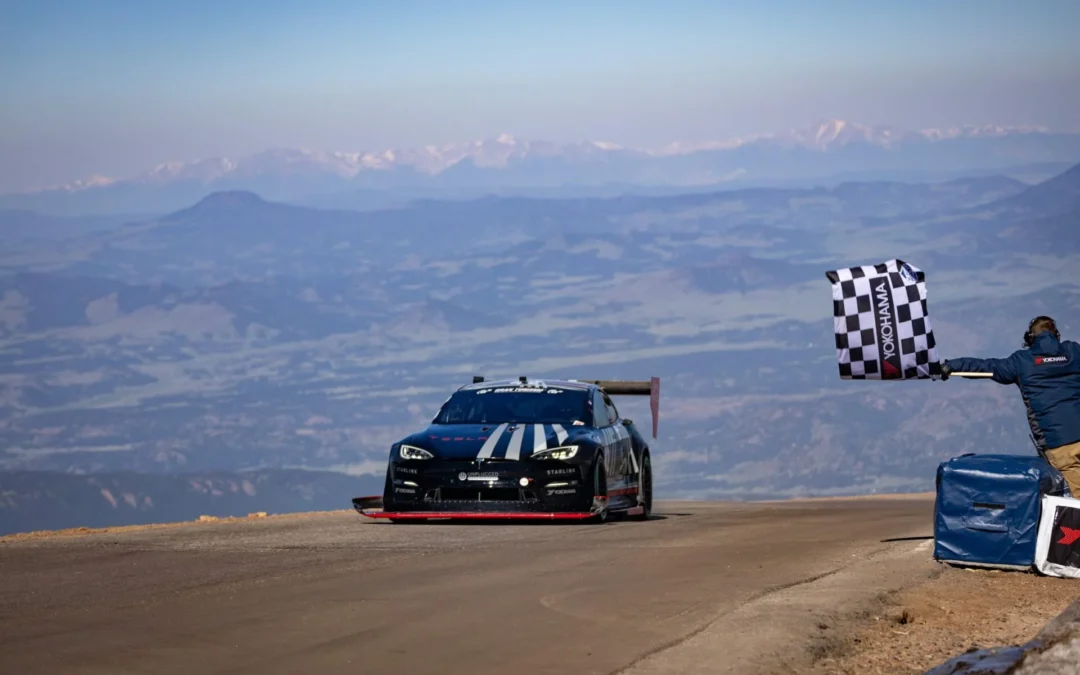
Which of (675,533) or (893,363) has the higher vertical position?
(893,363)

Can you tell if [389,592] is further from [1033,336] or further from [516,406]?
[516,406]

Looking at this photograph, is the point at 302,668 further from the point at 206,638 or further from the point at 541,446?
the point at 541,446

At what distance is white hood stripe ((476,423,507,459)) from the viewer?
16.2 m

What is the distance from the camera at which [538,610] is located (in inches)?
376

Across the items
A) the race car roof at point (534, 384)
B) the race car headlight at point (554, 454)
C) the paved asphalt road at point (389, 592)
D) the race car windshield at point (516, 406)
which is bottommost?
the paved asphalt road at point (389, 592)

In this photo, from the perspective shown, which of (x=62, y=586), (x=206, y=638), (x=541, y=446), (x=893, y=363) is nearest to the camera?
(x=206, y=638)

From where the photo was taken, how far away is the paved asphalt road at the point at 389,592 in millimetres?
7969

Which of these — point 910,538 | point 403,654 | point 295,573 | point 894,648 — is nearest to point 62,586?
point 295,573

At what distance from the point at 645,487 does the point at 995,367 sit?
21.9 ft

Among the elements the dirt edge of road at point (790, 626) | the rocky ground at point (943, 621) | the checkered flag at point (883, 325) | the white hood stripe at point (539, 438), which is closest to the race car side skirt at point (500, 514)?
the white hood stripe at point (539, 438)

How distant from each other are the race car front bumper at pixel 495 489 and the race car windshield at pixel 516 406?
3.83ft

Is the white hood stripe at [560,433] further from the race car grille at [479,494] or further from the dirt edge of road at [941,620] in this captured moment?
the dirt edge of road at [941,620]

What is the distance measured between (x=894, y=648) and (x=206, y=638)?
3.39 m

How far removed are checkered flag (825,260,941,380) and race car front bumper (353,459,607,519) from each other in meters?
3.53
